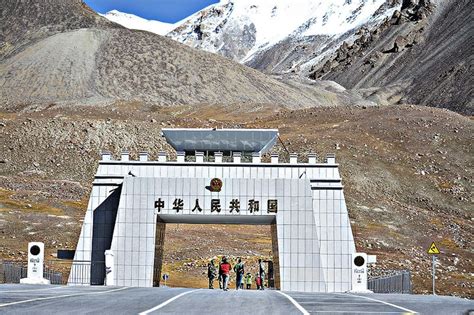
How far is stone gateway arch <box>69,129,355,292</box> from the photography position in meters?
40.8

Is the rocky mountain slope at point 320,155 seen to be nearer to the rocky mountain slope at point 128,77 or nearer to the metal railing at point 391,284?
the metal railing at point 391,284

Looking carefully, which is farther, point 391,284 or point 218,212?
point 391,284

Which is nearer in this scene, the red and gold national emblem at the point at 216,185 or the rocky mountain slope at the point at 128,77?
the red and gold national emblem at the point at 216,185

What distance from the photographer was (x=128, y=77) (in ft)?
570

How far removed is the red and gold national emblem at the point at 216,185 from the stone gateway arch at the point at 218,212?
42 millimetres

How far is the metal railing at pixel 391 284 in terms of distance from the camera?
1615 inches

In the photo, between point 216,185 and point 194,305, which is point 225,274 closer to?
point 216,185

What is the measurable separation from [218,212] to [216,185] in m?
1.14

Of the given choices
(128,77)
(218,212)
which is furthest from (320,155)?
(128,77)

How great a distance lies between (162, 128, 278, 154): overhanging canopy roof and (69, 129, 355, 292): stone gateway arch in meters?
1.93

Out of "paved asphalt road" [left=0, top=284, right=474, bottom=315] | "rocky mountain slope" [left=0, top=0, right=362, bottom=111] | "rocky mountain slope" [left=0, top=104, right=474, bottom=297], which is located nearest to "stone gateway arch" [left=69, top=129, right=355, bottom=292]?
"rocky mountain slope" [left=0, top=104, right=474, bottom=297]

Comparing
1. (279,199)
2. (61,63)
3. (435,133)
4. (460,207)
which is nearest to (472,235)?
(460,207)

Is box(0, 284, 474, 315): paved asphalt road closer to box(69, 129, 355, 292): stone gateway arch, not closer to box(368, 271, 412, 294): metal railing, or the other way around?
box(69, 129, 355, 292): stone gateway arch

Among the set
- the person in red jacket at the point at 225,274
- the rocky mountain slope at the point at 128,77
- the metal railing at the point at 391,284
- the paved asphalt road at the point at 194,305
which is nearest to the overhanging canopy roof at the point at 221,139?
the metal railing at the point at 391,284
